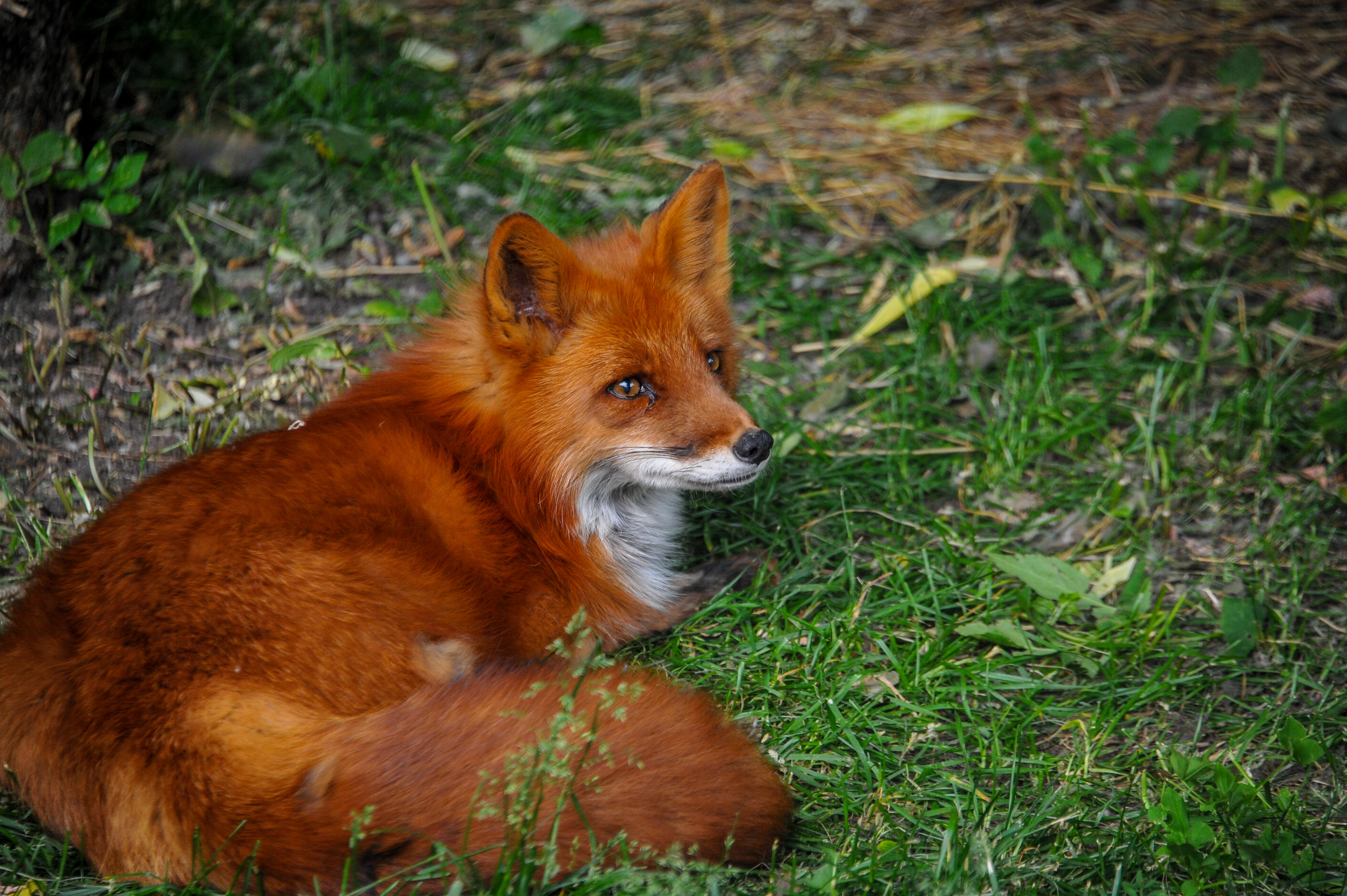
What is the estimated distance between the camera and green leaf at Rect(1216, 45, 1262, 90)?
17.5 ft

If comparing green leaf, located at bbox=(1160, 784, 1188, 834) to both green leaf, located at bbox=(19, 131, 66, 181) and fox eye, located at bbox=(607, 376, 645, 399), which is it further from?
green leaf, located at bbox=(19, 131, 66, 181)

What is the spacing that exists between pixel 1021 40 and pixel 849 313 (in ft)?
9.89

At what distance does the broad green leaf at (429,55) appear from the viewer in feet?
19.1

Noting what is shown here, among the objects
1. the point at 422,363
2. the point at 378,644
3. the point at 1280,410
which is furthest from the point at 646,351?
the point at 1280,410

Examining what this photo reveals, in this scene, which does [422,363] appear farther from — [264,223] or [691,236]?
[264,223]

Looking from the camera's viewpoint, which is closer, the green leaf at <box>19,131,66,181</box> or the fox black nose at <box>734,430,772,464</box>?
the fox black nose at <box>734,430,772,464</box>

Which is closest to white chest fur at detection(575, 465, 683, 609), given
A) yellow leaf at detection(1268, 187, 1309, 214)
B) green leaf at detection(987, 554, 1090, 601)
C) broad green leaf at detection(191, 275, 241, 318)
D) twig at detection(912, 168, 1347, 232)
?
green leaf at detection(987, 554, 1090, 601)

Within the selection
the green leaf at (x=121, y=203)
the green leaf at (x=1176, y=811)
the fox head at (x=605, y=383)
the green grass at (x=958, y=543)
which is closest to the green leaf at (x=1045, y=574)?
the green grass at (x=958, y=543)

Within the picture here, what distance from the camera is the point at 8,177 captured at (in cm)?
406

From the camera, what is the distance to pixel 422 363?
11.2ft

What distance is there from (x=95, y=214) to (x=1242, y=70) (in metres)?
5.74

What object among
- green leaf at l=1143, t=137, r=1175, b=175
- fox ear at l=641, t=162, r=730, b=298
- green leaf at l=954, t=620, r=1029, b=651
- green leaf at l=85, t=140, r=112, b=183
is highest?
green leaf at l=85, t=140, r=112, b=183

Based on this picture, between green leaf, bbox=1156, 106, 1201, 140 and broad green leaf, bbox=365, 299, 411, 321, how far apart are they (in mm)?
3838

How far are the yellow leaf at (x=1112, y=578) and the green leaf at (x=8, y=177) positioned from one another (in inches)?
178
